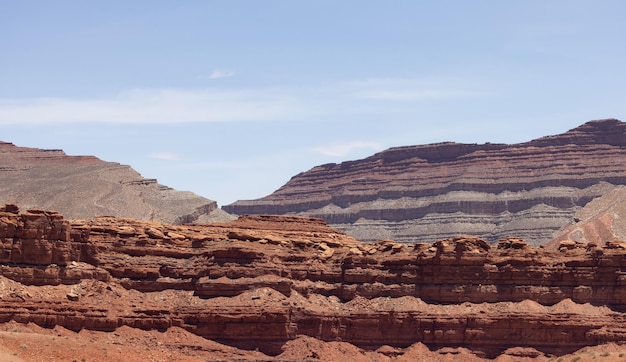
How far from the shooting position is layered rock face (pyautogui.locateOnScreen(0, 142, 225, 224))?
159625 mm

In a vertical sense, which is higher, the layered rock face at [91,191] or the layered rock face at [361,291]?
the layered rock face at [91,191]

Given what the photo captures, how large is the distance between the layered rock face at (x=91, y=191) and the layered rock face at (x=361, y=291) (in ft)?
199

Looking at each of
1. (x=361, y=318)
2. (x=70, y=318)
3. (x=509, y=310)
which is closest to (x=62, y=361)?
(x=70, y=318)

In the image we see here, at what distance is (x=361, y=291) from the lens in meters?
95.9

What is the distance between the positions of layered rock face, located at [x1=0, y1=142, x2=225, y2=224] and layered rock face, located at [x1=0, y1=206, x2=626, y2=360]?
60792 millimetres

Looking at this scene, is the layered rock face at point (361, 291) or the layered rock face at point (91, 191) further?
the layered rock face at point (91, 191)

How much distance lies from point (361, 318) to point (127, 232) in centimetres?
1549

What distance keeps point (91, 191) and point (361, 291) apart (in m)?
A: 75.8

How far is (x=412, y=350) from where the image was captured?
92.2m

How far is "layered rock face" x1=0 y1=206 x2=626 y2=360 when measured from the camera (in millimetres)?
90062

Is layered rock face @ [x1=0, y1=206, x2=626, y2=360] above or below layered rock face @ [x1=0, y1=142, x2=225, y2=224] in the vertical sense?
below

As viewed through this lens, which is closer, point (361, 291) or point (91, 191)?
point (361, 291)

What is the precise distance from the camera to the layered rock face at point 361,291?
9006cm

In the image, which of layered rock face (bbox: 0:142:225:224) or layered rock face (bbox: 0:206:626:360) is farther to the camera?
layered rock face (bbox: 0:142:225:224)
